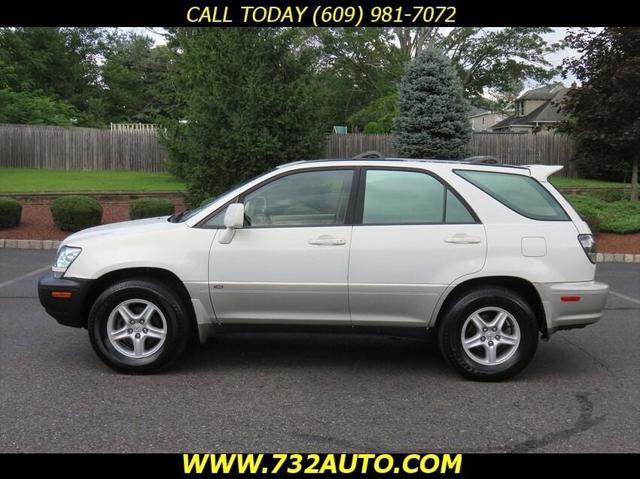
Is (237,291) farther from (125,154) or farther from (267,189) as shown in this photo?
(125,154)

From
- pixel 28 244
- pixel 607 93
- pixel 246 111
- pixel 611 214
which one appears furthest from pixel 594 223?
pixel 28 244

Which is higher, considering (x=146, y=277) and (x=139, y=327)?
(x=146, y=277)

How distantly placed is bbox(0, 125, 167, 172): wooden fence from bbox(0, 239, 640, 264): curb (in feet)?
51.2

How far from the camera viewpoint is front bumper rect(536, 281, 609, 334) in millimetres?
5102

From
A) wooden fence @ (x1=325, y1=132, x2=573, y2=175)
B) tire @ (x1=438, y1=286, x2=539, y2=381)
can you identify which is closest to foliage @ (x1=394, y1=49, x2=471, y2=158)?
wooden fence @ (x1=325, y1=132, x2=573, y2=175)

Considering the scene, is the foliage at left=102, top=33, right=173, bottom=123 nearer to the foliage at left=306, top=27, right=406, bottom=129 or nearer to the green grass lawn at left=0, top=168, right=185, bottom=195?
the foliage at left=306, top=27, right=406, bottom=129

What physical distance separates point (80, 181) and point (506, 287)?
19627 millimetres

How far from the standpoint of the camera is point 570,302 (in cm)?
512

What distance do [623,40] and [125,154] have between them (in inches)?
792

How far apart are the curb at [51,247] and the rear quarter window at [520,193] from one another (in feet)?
26.4

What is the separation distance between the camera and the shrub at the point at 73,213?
44.4ft

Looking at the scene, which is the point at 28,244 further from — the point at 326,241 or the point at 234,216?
the point at 326,241

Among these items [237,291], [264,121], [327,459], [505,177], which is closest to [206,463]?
[327,459]

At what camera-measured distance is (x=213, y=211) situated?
5281 mm
